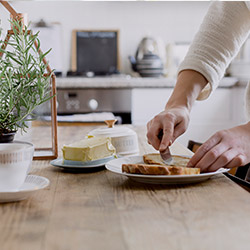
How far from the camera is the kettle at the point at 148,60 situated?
332 centimetres

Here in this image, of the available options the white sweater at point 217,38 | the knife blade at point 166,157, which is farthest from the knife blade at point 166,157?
the white sweater at point 217,38

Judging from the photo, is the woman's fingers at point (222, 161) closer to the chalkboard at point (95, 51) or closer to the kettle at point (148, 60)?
the kettle at point (148, 60)

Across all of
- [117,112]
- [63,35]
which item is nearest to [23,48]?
[117,112]

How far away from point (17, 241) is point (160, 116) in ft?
2.17

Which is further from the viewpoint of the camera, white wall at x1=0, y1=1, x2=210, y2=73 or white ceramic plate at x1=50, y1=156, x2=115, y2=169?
white wall at x1=0, y1=1, x2=210, y2=73

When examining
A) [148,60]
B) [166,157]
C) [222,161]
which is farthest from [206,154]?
[148,60]

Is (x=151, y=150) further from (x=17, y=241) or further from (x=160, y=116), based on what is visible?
(x=17, y=241)

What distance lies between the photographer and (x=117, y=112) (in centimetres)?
313

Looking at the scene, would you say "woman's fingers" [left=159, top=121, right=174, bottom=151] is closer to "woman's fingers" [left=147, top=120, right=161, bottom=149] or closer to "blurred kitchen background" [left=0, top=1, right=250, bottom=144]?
"woman's fingers" [left=147, top=120, right=161, bottom=149]

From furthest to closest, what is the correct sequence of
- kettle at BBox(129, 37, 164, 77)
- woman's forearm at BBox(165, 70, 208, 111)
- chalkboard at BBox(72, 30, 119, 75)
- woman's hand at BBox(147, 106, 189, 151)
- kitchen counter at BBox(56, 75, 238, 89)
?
chalkboard at BBox(72, 30, 119, 75), kettle at BBox(129, 37, 164, 77), kitchen counter at BBox(56, 75, 238, 89), woman's forearm at BBox(165, 70, 208, 111), woman's hand at BBox(147, 106, 189, 151)

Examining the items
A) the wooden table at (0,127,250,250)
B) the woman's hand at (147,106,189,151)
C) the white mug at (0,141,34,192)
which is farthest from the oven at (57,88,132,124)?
the white mug at (0,141,34,192)

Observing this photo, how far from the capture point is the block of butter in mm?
941

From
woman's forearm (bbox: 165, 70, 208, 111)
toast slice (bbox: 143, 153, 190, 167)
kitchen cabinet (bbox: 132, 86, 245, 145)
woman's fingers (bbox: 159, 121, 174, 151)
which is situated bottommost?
kitchen cabinet (bbox: 132, 86, 245, 145)

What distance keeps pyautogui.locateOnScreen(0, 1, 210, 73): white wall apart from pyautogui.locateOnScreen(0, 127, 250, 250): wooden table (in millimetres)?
2975
